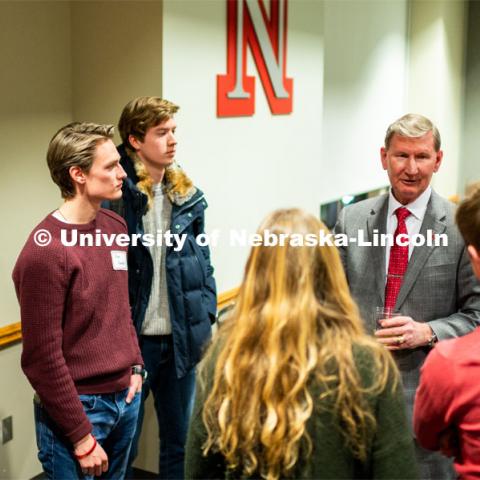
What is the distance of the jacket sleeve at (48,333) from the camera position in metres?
2.13

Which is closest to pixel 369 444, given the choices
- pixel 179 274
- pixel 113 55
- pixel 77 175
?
pixel 77 175

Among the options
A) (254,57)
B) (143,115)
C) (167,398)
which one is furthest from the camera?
(254,57)

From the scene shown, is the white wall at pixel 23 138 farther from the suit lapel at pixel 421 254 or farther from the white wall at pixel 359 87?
the white wall at pixel 359 87

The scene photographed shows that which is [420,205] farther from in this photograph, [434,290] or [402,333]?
[402,333]

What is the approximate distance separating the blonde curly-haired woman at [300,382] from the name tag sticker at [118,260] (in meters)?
1.01

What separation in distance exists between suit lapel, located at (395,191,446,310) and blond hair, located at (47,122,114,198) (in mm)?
1050

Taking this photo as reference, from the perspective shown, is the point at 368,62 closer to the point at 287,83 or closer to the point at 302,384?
the point at 287,83

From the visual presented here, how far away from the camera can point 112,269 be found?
2.37 metres

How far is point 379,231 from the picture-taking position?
238cm

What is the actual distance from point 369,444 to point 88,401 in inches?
45.6

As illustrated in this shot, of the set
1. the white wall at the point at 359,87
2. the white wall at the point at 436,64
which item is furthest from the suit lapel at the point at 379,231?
the white wall at the point at 436,64

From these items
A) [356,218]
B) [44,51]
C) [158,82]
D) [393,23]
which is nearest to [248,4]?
[158,82]

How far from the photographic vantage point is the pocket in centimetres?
228

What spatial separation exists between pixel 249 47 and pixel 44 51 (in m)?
1.15
